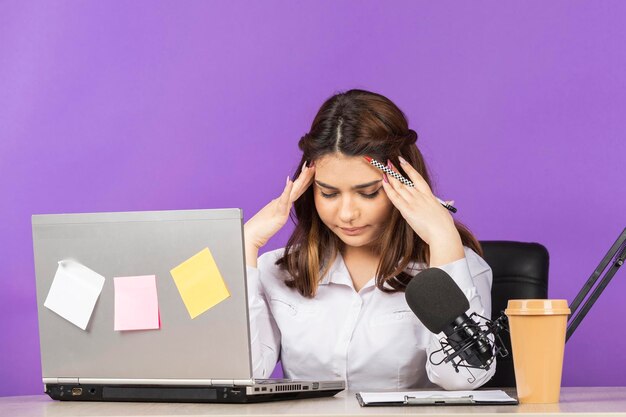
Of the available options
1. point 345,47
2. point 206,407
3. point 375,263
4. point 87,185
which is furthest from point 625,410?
point 87,185

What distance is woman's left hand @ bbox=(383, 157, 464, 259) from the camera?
2.23 m

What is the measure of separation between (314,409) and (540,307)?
42 cm

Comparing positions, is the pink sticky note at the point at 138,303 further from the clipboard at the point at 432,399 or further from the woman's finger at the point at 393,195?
the woman's finger at the point at 393,195

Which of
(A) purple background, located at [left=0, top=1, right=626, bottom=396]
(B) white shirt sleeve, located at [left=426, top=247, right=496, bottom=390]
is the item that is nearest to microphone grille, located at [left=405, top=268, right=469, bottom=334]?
(B) white shirt sleeve, located at [left=426, top=247, right=496, bottom=390]

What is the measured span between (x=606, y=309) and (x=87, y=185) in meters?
1.75

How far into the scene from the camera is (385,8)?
10.9 ft

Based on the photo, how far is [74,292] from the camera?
182cm

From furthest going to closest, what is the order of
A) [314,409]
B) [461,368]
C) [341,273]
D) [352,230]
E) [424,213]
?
1. [341,273]
2. [352,230]
3. [424,213]
4. [461,368]
5. [314,409]

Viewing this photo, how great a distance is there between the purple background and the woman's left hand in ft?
2.98

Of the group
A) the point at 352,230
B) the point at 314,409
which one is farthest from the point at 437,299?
the point at 352,230

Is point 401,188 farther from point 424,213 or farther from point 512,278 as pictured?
point 512,278

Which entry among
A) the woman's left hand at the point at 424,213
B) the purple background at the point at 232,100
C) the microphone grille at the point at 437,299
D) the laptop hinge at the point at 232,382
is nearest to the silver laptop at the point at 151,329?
the laptop hinge at the point at 232,382

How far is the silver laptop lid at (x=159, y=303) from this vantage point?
1729 mm

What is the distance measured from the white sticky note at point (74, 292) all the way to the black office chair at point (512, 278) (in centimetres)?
109
